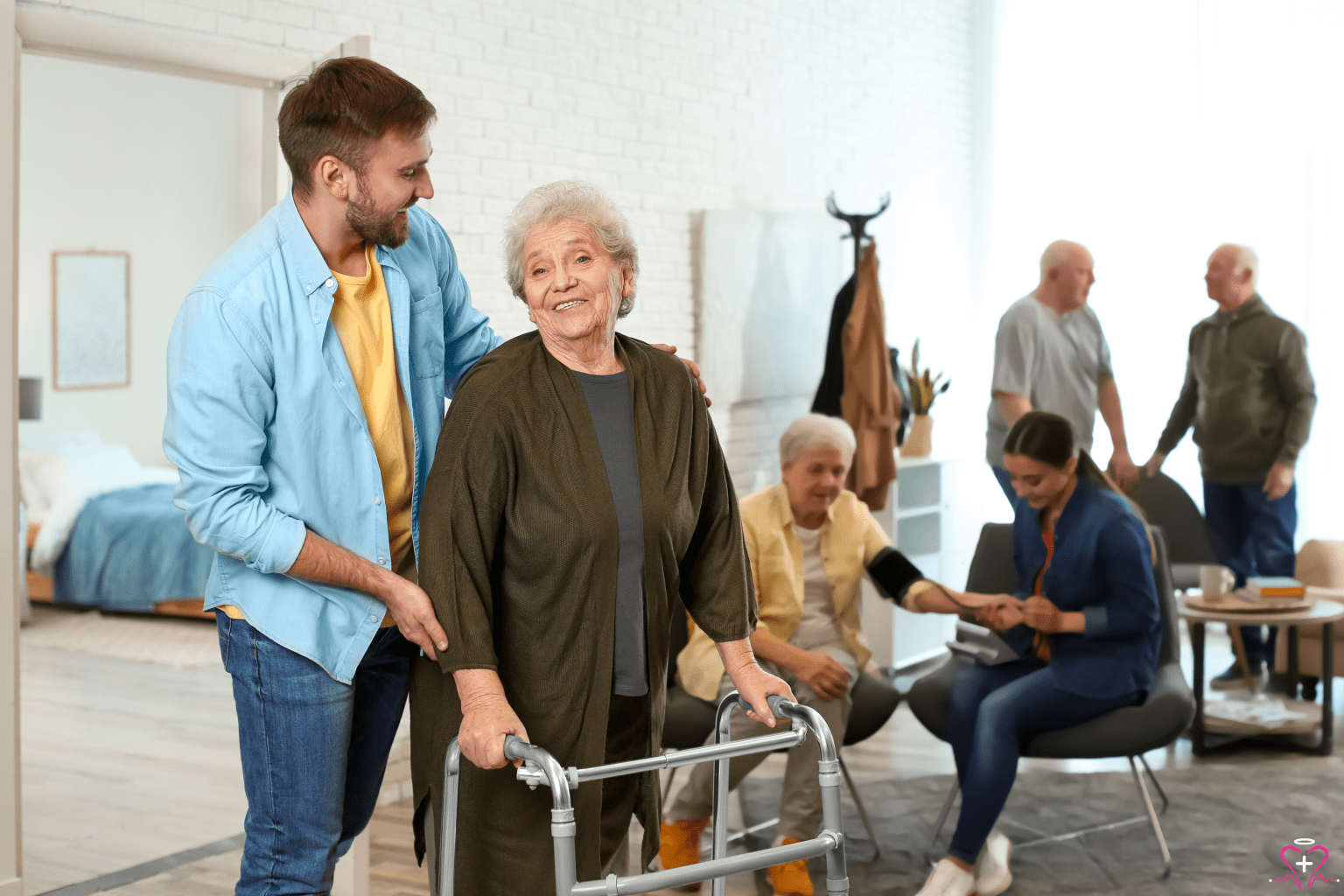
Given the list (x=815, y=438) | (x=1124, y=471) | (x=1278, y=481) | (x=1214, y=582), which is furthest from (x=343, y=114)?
(x=1278, y=481)

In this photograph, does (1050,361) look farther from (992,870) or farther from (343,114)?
(343,114)

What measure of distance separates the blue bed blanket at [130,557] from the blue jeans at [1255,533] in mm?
4763

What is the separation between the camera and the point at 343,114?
1664mm

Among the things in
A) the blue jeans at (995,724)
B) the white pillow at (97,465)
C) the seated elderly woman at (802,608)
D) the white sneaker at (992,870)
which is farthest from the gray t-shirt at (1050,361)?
the white pillow at (97,465)

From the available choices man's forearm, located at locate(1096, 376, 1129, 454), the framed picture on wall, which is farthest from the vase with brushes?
the framed picture on wall

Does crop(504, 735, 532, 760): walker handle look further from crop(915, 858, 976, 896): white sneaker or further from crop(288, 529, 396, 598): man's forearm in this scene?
crop(915, 858, 976, 896): white sneaker

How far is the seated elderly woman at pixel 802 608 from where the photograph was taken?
10.4ft

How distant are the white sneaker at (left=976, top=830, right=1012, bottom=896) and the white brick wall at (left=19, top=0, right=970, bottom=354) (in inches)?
91.4

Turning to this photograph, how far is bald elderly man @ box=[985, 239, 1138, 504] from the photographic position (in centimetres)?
495

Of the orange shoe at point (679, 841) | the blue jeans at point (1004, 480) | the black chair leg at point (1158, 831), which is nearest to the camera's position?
the orange shoe at point (679, 841)

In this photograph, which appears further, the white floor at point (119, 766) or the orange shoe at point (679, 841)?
the white floor at point (119, 766)

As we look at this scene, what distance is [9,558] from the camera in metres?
2.94

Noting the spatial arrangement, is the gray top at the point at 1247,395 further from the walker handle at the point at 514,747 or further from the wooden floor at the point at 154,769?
the walker handle at the point at 514,747

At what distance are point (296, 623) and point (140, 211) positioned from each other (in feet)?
24.8
